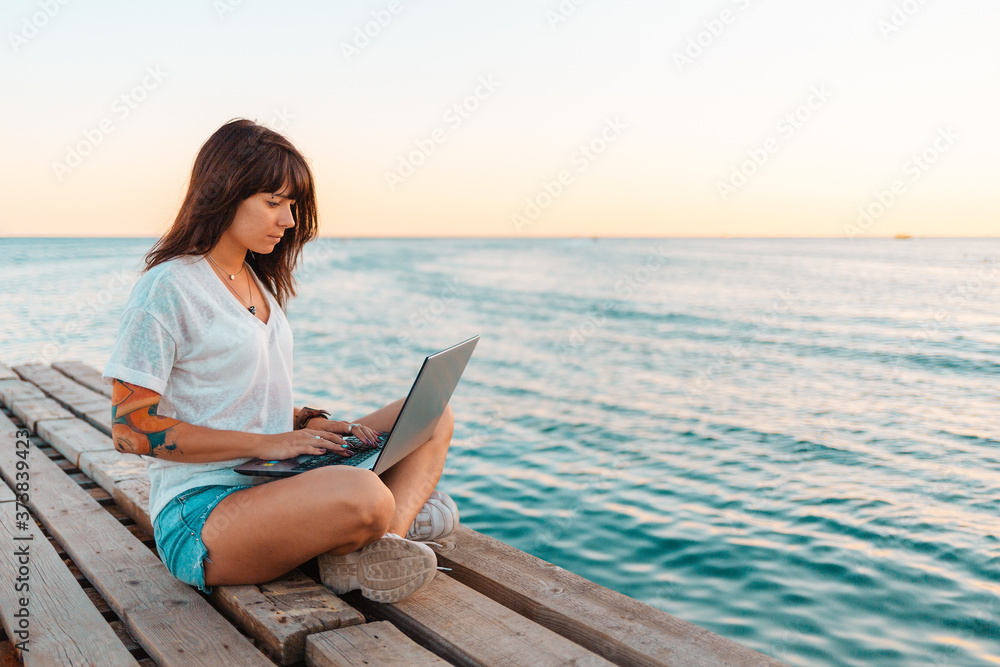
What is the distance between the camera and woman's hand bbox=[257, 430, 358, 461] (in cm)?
208

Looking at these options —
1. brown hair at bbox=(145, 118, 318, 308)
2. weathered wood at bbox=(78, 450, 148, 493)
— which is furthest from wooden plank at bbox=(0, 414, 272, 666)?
brown hair at bbox=(145, 118, 318, 308)

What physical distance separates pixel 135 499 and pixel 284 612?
117cm

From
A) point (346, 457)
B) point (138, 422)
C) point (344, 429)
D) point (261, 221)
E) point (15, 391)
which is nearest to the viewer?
point (138, 422)

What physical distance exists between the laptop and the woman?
4 centimetres

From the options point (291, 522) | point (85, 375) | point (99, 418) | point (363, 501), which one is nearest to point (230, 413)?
point (291, 522)

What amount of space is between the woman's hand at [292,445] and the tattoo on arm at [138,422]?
10.5 inches

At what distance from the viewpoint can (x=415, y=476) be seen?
96.8 inches

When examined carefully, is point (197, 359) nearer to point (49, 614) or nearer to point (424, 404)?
point (424, 404)

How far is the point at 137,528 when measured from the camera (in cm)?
272

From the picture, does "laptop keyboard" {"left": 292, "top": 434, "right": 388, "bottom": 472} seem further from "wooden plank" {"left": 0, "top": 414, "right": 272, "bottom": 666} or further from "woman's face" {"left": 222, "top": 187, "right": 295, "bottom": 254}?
"woman's face" {"left": 222, "top": 187, "right": 295, "bottom": 254}

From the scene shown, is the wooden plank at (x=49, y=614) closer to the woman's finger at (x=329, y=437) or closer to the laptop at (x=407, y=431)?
the laptop at (x=407, y=431)

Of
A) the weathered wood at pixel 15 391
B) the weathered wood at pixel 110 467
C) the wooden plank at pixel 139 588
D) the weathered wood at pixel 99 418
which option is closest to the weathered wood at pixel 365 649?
the wooden plank at pixel 139 588

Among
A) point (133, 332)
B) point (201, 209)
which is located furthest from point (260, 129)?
point (133, 332)

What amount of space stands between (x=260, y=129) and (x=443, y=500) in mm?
1432
